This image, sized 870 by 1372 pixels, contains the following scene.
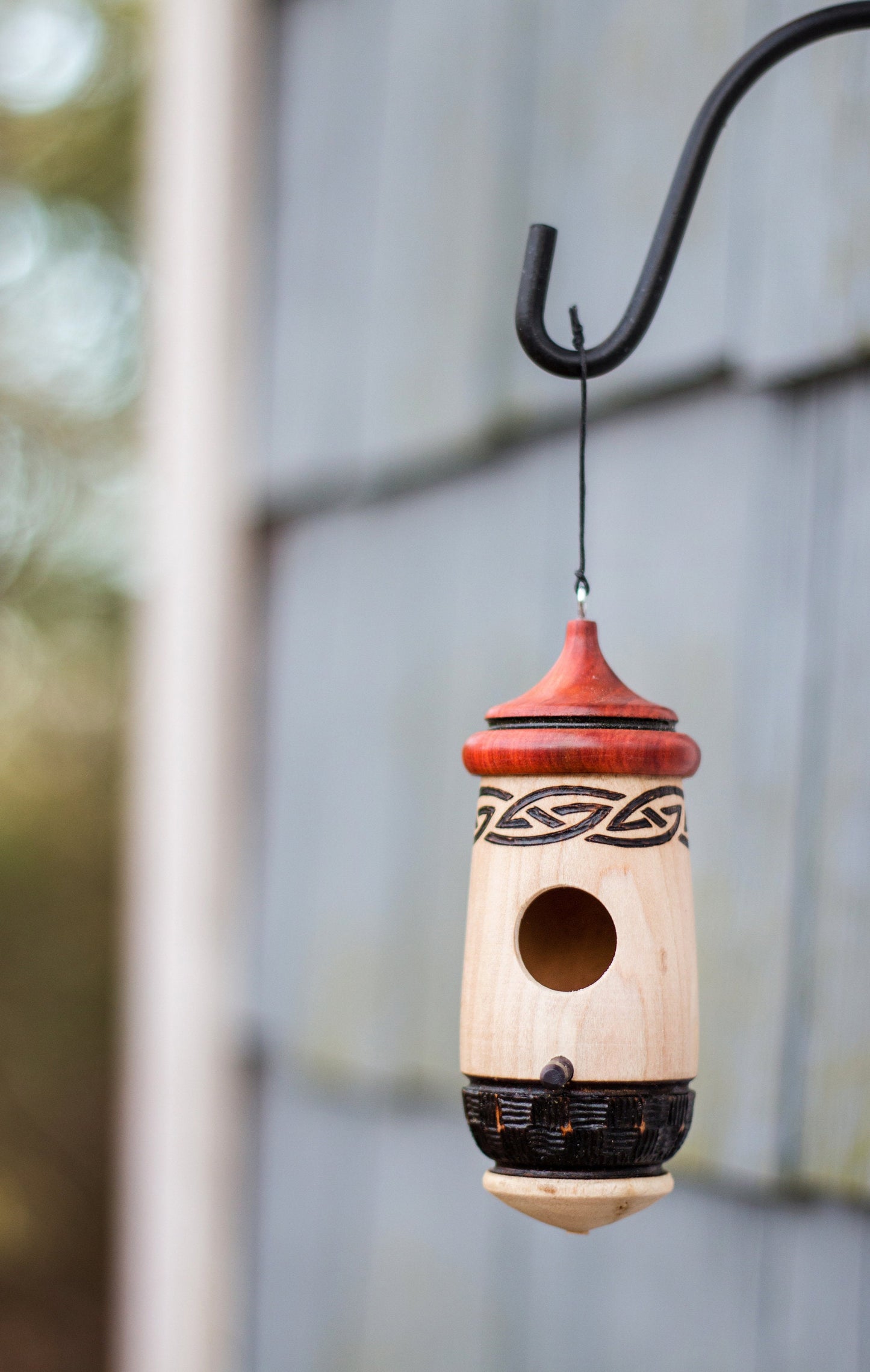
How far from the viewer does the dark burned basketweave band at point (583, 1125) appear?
805mm

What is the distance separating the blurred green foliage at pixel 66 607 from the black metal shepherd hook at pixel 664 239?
4623 mm

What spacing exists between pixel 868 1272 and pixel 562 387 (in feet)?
2.67

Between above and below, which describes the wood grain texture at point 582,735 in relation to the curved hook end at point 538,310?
below

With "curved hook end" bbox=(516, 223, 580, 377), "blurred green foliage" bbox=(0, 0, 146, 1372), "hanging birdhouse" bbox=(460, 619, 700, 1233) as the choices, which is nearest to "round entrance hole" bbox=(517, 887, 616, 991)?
"hanging birdhouse" bbox=(460, 619, 700, 1233)

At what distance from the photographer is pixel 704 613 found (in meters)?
1.26

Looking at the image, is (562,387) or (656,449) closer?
(656,449)

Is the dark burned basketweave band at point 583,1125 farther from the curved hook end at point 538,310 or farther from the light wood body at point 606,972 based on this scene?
the curved hook end at point 538,310

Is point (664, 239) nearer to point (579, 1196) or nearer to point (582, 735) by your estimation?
point (582, 735)

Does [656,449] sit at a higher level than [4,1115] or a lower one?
higher

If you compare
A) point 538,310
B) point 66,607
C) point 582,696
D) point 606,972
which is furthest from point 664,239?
point 66,607

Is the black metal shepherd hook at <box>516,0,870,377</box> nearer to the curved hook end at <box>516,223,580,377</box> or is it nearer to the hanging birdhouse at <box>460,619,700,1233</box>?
the curved hook end at <box>516,223,580,377</box>

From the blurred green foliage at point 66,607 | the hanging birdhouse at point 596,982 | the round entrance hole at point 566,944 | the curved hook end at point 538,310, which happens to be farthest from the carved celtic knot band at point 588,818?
the blurred green foliage at point 66,607

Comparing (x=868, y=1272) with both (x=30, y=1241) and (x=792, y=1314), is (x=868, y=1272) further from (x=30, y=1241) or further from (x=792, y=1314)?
(x=30, y=1241)

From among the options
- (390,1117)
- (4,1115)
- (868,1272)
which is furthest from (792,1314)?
(4,1115)
